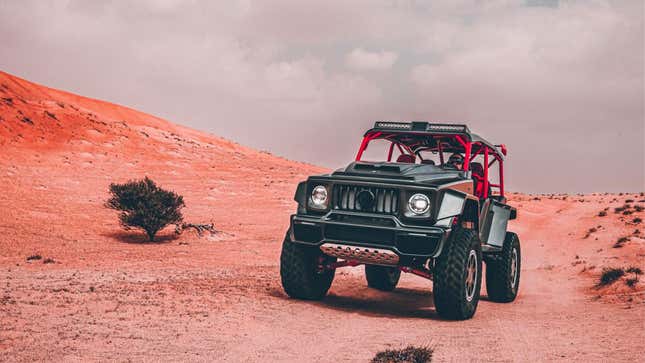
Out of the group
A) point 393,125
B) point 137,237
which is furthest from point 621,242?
point 137,237

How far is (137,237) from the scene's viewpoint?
2491cm

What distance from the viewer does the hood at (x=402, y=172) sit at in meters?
9.45

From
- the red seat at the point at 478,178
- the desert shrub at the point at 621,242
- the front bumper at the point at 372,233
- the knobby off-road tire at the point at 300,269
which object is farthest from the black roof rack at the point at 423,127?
the desert shrub at the point at 621,242

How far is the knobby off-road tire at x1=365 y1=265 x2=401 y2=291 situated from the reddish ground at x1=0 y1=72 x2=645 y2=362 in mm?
286

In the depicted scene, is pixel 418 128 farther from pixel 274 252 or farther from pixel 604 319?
pixel 274 252

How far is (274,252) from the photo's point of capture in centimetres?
2212

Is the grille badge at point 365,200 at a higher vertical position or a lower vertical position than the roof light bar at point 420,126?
lower

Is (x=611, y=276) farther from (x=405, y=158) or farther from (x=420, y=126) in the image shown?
(x=420, y=126)

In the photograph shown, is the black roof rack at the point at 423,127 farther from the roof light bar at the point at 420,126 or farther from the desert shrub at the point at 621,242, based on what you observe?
the desert shrub at the point at 621,242

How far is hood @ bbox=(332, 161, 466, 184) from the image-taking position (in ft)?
31.0

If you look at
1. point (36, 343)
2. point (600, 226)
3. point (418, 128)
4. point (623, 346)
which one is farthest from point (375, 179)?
point (600, 226)

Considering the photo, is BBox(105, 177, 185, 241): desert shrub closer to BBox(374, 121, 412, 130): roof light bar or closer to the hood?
BBox(374, 121, 412, 130): roof light bar

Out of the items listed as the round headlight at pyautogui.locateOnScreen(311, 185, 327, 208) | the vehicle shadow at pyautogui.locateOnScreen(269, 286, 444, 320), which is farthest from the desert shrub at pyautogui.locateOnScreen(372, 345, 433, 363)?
the round headlight at pyautogui.locateOnScreen(311, 185, 327, 208)

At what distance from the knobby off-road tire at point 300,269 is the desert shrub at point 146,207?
15.1 m
